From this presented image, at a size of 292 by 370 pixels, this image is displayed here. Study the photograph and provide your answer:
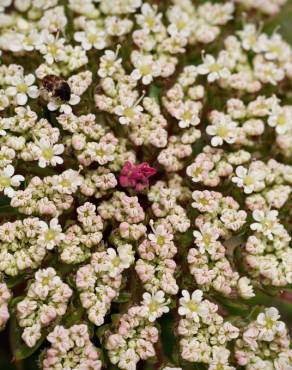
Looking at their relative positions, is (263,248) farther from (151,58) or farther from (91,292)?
(151,58)

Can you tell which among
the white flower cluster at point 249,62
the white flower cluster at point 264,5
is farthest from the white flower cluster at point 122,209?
the white flower cluster at point 264,5

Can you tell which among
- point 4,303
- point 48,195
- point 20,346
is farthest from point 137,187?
point 20,346

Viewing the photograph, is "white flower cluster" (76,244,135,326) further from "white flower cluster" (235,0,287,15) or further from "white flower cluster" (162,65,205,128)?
"white flower cluster" (235,0,287,15)

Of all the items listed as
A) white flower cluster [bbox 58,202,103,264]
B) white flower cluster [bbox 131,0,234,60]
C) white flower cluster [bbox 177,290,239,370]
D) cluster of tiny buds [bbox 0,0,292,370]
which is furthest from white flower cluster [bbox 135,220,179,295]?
white flower cluster [bbox 131,0,234,60]

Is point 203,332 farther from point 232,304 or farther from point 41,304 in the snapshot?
point 41,304

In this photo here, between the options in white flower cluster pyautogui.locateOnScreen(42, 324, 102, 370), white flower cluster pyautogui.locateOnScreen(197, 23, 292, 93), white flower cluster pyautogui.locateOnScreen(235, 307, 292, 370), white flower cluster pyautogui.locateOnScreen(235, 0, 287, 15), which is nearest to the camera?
white flower cluster pyautogui.locateOnScreen(42, 324, 102, 370)
